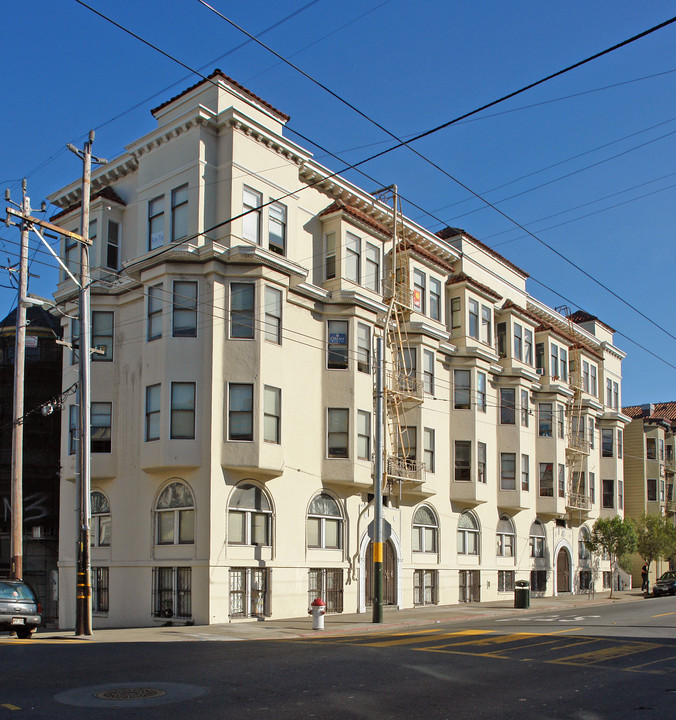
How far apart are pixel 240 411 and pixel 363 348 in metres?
6.81

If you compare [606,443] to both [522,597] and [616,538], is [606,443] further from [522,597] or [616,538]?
[522,597]

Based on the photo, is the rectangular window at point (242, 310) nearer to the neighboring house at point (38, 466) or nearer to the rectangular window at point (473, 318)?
the neighboring house at point (38, 466)

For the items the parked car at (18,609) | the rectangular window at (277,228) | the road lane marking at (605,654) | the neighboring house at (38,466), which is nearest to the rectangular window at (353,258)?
the rectangular window at (277,228)

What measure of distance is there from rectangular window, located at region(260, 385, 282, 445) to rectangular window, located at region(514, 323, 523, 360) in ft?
60.9

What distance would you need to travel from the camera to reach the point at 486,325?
40.3 m

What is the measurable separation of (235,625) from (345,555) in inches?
267

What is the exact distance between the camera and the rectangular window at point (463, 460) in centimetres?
3722

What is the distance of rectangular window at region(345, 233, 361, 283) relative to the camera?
104 ft

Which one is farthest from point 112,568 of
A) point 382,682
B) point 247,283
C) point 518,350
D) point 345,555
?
point 518,350

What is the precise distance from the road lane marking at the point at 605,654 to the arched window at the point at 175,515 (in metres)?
13.4

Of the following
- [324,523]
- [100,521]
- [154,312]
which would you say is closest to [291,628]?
[324,523]

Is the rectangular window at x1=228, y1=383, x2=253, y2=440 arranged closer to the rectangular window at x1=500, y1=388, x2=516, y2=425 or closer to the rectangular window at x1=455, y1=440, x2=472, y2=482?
the rectangular window at x1=455, y1=440, x2=472, y2=482

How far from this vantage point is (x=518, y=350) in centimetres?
4294

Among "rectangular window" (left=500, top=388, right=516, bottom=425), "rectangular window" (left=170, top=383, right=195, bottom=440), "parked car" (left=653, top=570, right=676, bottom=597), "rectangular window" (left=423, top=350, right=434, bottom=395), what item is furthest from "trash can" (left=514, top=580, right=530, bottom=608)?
"parked car" (left=653, top=570, right=676, bottom=597)
